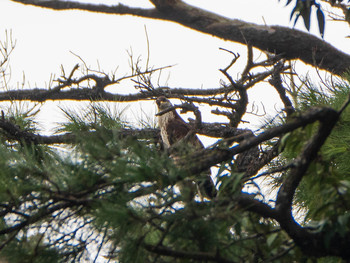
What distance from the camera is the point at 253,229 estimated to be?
165 centimetres

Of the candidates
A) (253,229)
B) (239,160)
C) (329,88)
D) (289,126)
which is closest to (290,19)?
(289,126)

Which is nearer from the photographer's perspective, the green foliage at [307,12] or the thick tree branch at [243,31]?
the green foliage at [307,12]

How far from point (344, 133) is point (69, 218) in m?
1.63

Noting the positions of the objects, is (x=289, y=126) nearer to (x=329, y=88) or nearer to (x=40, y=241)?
(x=40, y=241)

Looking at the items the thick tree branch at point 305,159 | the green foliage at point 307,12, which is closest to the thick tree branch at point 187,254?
the thick tree branch at point 305,159

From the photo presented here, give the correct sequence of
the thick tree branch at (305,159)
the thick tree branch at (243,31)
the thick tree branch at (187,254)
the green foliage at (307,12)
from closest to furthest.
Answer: the thick tree branch at (187,254) < the thick tree branch at (305,159) < the green foliage at (307,12) < the thick tree branch at (243,31)

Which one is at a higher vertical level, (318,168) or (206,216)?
(318,168)

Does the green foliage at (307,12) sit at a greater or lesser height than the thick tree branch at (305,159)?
greater

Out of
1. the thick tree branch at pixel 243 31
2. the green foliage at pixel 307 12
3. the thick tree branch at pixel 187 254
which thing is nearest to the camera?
the thick tree branch at pixel 187 254

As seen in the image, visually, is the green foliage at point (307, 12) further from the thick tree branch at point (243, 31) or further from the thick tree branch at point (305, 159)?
the thick tree branch at point (243, 31)

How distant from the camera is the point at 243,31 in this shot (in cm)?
515

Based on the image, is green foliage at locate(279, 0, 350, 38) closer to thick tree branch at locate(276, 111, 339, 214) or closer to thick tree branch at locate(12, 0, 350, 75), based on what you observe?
thick tree branch at locate(276, 111, 339, 214)

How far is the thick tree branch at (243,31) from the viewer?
486cm

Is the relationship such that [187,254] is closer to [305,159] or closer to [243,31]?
[305,159]
